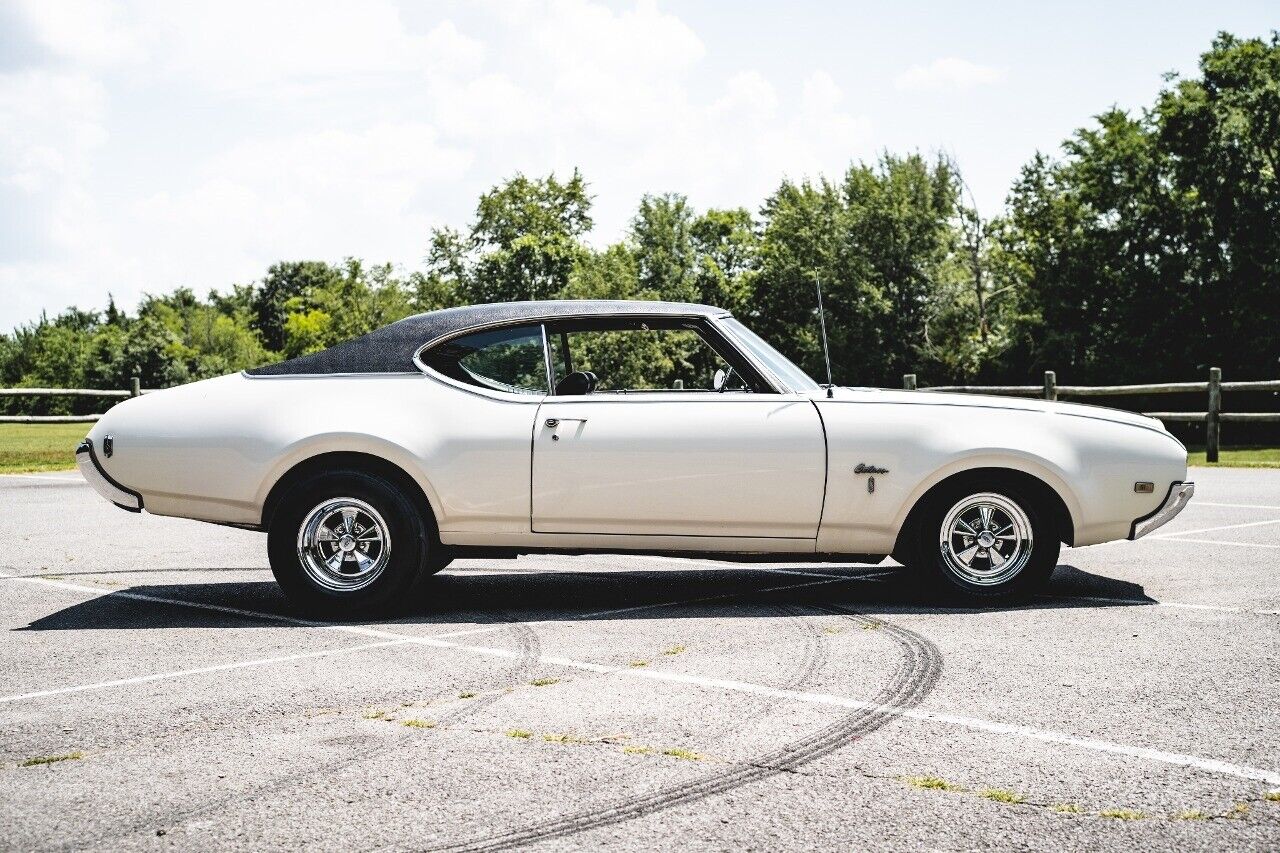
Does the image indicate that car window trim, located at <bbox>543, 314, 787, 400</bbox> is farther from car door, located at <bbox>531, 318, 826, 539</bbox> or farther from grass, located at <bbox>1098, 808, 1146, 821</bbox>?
grass, located at <bbox>1098, 808, 1146, 821</bbox>

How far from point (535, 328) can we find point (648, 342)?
644mm

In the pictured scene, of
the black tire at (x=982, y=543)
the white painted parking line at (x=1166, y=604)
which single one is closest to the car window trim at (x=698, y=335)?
the black tire at (x=982, y=543)

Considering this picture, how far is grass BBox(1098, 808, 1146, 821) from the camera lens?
10.7ft

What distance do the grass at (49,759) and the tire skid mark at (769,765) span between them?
1.53 metres

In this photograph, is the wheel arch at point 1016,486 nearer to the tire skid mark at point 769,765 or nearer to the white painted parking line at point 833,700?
the tire skid mark at point 769,765

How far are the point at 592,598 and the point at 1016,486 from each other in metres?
2.39

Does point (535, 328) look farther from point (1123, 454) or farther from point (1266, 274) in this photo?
point (1266, 274)

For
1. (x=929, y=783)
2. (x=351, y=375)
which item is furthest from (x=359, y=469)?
(x=929, y=783)

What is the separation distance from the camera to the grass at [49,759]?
3.83 meters

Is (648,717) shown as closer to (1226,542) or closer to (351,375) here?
(351,375)

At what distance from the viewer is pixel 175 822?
3285mm

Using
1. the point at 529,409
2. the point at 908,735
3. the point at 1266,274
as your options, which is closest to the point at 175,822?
the point at 908,735

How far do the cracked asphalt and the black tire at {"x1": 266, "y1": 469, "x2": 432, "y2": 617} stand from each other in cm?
17

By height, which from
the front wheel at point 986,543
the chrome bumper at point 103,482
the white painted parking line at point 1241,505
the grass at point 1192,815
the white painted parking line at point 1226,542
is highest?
the chrome bumper at point 103,482
